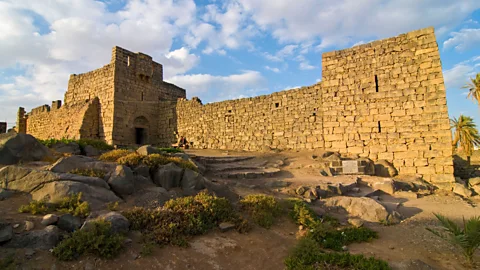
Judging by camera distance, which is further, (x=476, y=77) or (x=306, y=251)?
(x=476, y=77)

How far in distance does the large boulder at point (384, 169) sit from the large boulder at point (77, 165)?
453 inches

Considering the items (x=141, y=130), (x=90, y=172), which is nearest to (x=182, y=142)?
(x=141, y=130)

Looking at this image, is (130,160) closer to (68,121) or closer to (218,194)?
(218,194)

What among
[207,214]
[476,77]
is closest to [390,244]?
[207,214]

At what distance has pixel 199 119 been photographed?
2100 cm

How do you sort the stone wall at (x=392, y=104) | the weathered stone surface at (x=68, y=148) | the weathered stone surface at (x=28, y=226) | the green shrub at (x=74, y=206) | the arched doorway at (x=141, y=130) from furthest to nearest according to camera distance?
A: the arched doorway at (x=141, y=130), the stone wall at (x=392, y=104), the weathered stone surface at (x=68, y=148), the green shrub at (x=74, y=206), the weathered stone surface at (x=28, y=226)

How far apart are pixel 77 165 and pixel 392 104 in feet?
44.1

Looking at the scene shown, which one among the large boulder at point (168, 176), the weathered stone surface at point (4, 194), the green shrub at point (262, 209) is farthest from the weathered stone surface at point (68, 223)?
the green shrub at point (262, 209)

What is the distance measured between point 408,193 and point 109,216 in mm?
10315

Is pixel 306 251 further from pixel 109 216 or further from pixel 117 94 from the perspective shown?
pixel 117 94

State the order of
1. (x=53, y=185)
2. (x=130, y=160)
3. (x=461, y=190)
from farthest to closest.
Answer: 1. (x=461, y=190)
2. (x=130, y=160)
3. (x=53, y=185)

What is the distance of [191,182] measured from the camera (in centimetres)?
840

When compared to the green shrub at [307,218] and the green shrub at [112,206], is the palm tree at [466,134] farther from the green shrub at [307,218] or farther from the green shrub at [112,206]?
the green shrub at [112,206]

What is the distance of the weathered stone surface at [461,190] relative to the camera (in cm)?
1138
